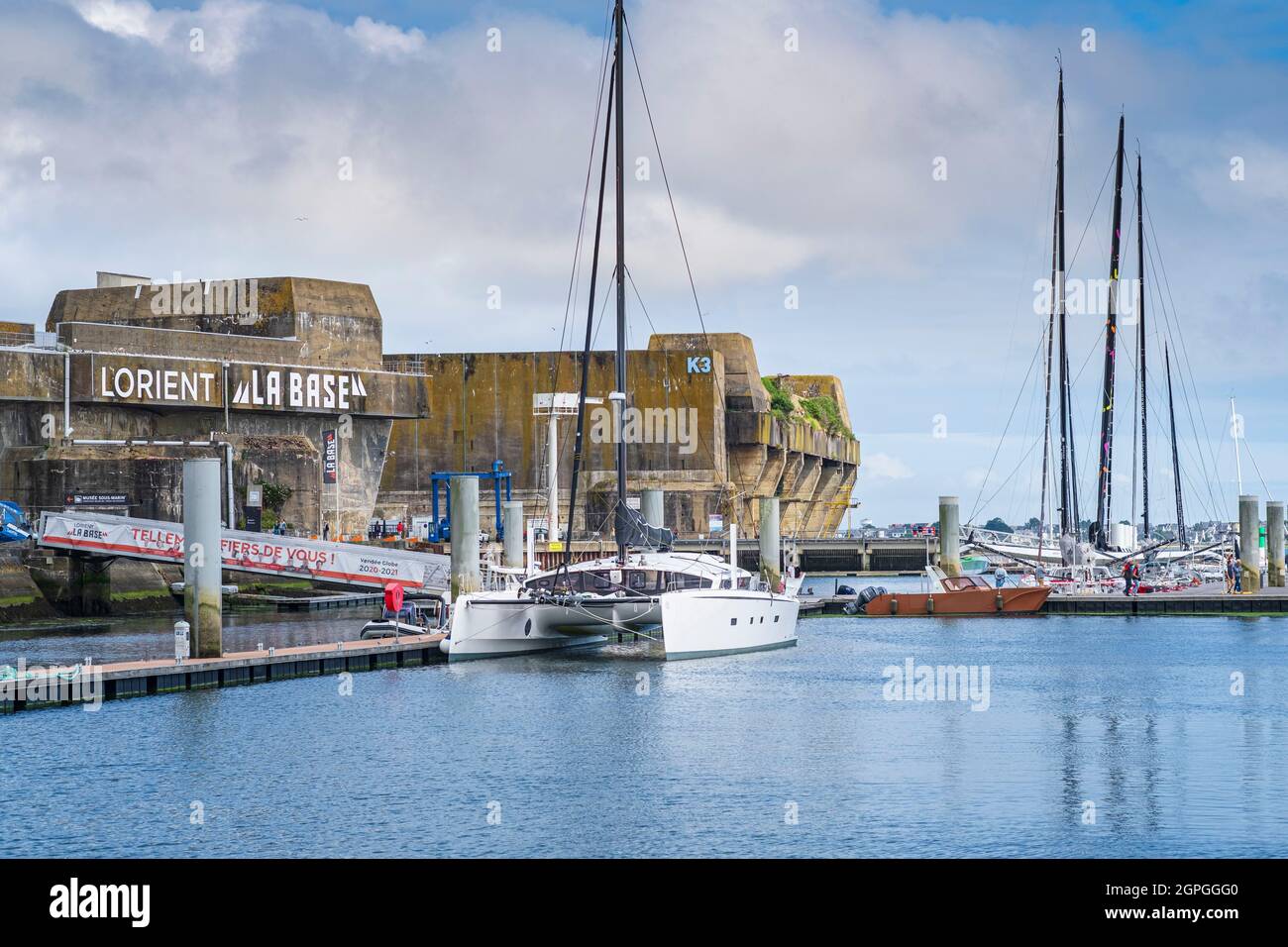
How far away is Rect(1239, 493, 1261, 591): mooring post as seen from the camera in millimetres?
A: 64938

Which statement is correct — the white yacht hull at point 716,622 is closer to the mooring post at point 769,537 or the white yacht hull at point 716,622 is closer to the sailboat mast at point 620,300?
the sailboat mast at point 620,300

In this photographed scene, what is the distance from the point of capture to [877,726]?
32.4m

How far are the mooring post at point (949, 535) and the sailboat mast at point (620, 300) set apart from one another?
2724 cm

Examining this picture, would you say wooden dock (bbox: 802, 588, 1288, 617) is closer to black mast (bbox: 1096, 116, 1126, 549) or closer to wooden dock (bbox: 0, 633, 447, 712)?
black mast (bbox: 1096, 116, 1126, 549)

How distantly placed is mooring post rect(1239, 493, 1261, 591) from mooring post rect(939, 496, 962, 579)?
37.9 feet

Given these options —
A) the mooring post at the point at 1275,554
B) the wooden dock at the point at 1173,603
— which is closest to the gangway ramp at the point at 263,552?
the wooden dock at the point at 1173,603

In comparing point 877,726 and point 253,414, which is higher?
point 253,414

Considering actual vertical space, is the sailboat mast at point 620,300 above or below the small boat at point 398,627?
above

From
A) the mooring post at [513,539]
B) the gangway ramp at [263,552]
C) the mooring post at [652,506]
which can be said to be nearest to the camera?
the gangway ramp at [263,552]

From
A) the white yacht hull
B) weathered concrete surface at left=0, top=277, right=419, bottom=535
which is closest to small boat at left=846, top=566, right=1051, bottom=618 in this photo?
the white yacht hull

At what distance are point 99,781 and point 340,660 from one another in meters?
15.1

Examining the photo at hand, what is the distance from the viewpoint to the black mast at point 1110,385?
66188mm
